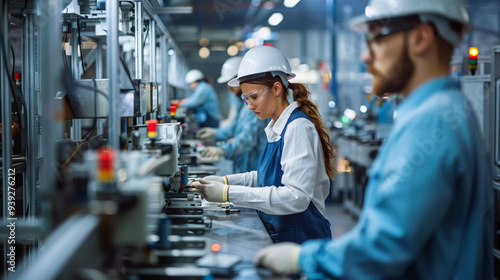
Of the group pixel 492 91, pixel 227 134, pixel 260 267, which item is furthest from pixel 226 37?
pixel 260 267

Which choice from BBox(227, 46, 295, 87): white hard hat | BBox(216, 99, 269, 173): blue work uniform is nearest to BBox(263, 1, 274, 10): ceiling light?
BBox(216, 99, 269, 173): blue work uniform

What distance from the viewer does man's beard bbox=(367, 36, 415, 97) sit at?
4.94 feet

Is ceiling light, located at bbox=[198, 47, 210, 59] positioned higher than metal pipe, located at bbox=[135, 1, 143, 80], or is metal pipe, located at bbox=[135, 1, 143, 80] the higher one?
ceiling light, located at bbox=[198, 47, 210, 59]

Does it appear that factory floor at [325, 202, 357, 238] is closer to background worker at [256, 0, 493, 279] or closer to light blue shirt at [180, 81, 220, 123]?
light blue shirt at [180, 81, 220, 123]

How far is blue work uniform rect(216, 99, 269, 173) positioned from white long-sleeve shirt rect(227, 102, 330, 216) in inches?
78.6

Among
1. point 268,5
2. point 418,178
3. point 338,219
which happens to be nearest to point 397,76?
point 418,178

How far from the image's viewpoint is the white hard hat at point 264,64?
2.65 m

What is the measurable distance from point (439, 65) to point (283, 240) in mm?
1278

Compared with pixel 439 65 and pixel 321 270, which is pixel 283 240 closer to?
pixel 321 270

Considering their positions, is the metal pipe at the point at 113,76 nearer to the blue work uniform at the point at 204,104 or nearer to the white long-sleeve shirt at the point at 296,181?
the white long-sleeve shirt at the point at 296,181

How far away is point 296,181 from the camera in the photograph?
2273 mm

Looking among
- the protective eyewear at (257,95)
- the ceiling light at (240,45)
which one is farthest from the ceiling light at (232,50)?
the protective eyewear at (257,95)

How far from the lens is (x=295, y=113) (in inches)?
99.5

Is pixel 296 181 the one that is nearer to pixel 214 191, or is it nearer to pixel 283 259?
pixel 214 191
